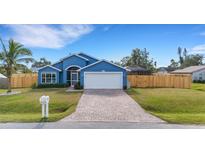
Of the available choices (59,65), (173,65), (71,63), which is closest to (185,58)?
(173,65)

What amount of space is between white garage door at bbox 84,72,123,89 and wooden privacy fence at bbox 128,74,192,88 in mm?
1158

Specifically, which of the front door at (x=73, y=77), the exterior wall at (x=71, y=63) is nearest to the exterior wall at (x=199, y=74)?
the exterior wall at (x=71, y=63)

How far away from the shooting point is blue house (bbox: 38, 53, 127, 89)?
1554cm

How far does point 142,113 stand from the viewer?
8.59m

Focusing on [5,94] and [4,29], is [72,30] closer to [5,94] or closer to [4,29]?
[4,29]

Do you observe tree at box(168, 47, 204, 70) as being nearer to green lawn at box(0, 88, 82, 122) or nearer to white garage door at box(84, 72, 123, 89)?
white garage door at box(84, 72, 123, 89)

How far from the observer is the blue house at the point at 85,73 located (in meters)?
15.5

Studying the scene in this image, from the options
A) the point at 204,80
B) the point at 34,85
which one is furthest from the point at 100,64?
the point at 204,80

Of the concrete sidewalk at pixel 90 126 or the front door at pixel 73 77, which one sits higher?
the front door at pixel 73 77

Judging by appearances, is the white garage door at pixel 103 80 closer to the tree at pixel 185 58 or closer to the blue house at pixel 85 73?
the blue house at pixel 85 73

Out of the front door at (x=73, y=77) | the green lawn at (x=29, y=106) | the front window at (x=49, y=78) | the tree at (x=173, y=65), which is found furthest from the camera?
the front door at (x=73, y=77)

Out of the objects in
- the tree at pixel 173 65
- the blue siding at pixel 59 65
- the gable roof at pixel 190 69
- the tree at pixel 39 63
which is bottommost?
the gable roof at pixel 190 69

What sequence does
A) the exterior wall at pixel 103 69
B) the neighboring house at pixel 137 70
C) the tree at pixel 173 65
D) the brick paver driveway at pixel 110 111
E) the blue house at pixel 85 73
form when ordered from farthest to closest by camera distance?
the exterior wall at pixel 103 69, the neighboring house at pixel 137 70, the blue house at pixel 85 73, the tree at pixel 173 65, the brick paver driveway at pixel 110 111
